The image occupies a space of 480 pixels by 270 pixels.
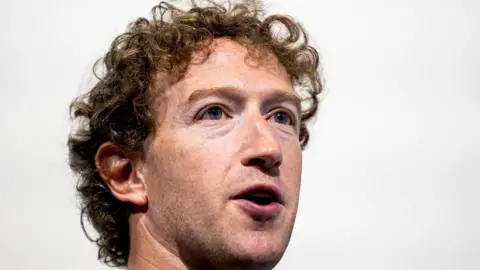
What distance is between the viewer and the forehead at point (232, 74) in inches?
84.2

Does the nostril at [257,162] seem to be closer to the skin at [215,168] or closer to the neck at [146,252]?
the skin at [215,168]

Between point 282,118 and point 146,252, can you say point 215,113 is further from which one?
point 146,252

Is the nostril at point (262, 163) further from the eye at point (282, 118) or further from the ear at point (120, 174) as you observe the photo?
the ear at point (120, 174)

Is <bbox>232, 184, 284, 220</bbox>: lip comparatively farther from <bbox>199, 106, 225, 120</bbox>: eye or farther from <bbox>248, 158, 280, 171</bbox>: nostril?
<bbox>199, 106, 225, 120</bbox>: eye

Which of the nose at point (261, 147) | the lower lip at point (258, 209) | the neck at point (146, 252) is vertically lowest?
the neck at point (146, 252)

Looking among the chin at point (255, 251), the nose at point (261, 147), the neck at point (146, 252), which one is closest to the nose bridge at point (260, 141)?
the nose at point (261, 147)

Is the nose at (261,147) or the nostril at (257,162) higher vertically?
the nose at (261,147)

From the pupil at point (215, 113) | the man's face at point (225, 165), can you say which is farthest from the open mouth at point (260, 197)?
the pupil at point (215, 113)

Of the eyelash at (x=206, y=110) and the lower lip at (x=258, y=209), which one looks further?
the eyelash at (x=206, y=110)

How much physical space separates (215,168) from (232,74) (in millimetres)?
241

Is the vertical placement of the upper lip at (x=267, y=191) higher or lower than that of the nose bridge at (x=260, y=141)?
lower

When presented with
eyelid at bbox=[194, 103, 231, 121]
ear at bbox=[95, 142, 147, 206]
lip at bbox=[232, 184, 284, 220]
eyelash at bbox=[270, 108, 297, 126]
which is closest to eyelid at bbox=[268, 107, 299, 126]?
eyelash at bbox=[270, 108, 297, 126]

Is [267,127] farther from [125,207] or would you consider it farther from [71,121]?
[71,121]

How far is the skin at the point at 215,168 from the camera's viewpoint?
201cm
